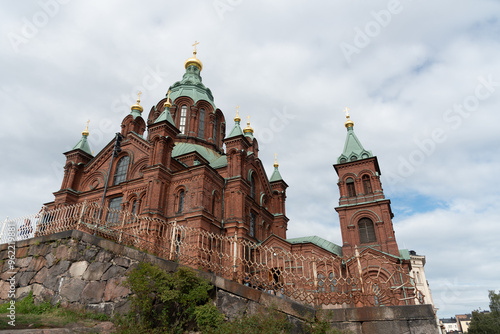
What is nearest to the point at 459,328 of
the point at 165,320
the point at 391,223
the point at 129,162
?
the point at 391,223

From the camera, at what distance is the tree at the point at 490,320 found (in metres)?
39.1

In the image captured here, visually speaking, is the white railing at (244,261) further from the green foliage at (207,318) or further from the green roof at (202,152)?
the green roof at (202,152)

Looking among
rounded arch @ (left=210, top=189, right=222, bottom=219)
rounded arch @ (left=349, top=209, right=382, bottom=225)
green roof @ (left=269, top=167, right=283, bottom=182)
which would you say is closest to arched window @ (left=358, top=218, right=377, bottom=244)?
rounded arch @ (left=349, top=209, right=382, bottom=225)

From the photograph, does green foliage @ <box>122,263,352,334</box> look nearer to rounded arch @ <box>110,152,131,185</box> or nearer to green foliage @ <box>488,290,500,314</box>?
rounded arch @ <box>110,152,131,185</box>

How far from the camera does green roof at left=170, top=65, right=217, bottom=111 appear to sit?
35.3 meters

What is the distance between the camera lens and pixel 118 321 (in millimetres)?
6809

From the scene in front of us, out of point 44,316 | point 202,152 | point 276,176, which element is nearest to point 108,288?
point 44,316

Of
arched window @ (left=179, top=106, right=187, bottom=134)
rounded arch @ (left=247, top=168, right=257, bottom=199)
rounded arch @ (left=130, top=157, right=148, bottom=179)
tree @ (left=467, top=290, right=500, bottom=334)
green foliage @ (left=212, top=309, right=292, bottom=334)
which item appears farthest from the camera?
tree @ (left=467, top=290, right=500, bottom=334)

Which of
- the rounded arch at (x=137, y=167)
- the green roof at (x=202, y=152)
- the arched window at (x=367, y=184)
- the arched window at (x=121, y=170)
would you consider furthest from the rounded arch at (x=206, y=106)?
the arched window at (x=367, y=184)

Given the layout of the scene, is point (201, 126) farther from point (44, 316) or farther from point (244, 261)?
point (44, 316)

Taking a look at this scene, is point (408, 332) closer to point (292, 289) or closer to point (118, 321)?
point (292, 289)

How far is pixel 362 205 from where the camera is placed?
26.7m

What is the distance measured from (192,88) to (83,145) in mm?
13387

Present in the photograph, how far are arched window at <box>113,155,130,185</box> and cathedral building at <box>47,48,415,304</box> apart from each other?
10 centimetres
